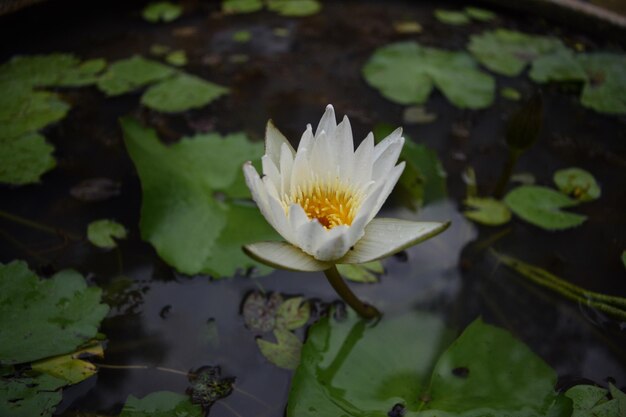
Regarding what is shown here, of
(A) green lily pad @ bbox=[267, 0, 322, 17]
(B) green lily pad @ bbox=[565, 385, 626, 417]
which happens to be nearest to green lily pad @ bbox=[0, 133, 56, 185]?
(A) green lily pad @ bbox=[267, 0, 322, 17]

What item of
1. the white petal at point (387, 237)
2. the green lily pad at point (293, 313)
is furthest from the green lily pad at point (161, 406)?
the white petal at point (387, 237)

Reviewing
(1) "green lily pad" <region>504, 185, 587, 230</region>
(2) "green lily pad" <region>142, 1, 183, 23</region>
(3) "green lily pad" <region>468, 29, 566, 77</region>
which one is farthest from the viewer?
(2) "green lily pad" <region>142, 1, 183, 23</region>

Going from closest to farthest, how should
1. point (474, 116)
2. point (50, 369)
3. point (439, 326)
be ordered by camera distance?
1. point (50, 369)
2. point (439, 326)
3. point (474, 116)

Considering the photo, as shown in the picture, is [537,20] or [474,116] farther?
[537,20]

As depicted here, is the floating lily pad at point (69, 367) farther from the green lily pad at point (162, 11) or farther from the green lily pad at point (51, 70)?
the green lily pad at point (162, 11)

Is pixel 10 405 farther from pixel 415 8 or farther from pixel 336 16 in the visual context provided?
pixel 415 8

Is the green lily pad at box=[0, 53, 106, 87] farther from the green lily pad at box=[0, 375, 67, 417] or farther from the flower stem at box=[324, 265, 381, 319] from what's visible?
the flower stem at box=[324, 265, 381, 319]

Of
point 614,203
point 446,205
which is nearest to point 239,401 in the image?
point 446,205

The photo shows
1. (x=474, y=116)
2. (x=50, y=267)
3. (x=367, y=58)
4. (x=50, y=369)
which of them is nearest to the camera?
(x=50, y=369)
